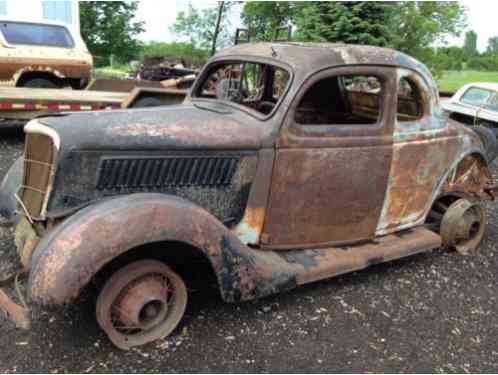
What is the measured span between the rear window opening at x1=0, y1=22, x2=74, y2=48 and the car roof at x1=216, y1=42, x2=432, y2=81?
25.3 feet

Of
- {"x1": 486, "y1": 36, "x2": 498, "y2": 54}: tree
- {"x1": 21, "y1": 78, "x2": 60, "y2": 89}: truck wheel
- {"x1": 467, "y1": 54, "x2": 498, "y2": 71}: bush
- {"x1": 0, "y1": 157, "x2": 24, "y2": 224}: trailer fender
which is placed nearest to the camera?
{"x1": 0, "y1": 157, "x2": 24, "y2": 224}: trailer fender

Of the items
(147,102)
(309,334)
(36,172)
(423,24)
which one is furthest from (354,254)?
(423,24)

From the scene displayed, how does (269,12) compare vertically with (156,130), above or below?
above

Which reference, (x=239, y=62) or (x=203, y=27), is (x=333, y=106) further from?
(x=203, y=27)

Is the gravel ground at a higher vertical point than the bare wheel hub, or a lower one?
lower

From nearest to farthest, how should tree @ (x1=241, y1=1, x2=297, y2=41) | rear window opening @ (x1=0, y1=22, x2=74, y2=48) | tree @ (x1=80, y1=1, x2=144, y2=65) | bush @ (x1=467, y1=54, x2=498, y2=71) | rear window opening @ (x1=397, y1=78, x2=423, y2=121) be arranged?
rear window opening @ (x1=397, y1=78, x2=423, y2=121) < rear window opening @ (x1=0, y1=22, x2=74, y2=48) < tree @ (x1=241, y1=1, x2=297, y2=41) < tree @ (x1=80, y1=1, x2=144, y2=65) < bush @ (x1=467, y1=54, x2=498, y2=71)

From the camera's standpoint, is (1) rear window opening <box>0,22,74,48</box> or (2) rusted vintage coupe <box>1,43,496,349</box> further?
(1) rear window opening <box>0,22,74,48</box>

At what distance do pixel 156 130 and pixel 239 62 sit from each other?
129cm

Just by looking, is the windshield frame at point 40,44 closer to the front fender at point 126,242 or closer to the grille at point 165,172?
the grille at point 165,172

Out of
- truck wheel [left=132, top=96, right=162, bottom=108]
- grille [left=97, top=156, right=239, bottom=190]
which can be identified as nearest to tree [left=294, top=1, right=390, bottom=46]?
truck wheel [left=132, top=96, right=162, bottom=108]

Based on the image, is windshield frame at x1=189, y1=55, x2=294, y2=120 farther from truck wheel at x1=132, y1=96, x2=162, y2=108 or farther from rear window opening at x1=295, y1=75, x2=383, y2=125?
truck wheel at x1=132, y1=96, x2=162, y2=108

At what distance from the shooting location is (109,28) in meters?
20.5

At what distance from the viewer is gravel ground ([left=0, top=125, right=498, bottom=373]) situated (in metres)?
2.74

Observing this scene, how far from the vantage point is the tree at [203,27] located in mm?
20031
